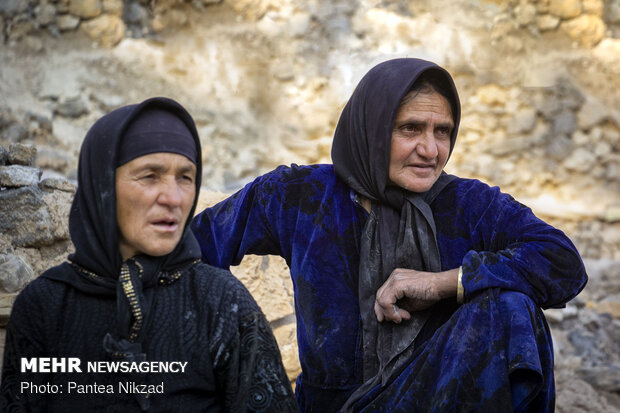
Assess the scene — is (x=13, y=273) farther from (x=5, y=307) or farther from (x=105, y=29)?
(x=105, y=29)

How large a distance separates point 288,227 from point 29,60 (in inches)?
193

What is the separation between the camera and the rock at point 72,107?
658 centimetres

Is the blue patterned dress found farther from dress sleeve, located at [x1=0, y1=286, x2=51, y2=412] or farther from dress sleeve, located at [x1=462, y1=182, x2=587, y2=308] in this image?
dress sleeve, located at [x1=0, y1=286, x2=51, y2=412]

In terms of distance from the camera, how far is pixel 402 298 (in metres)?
2.58

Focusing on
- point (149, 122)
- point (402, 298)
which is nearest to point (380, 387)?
point (402, 298)

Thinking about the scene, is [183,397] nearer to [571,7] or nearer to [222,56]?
[222,56]

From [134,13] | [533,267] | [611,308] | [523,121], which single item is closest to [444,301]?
[533,267]

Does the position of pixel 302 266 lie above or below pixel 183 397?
above

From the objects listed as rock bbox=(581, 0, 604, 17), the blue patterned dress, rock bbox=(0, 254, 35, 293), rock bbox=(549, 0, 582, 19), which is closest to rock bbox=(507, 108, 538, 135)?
rock bbox=(549, 0, 582, 19)

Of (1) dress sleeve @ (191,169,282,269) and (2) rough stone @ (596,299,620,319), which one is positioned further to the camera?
(2) rough stone @ (596,299,620,319)

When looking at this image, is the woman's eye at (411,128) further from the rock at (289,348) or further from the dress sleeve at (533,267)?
the rock at (289,348)

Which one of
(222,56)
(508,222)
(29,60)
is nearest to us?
(508,222)

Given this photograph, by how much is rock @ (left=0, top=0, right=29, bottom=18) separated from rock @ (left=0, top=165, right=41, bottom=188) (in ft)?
13.0

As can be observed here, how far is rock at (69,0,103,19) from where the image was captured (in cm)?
661
